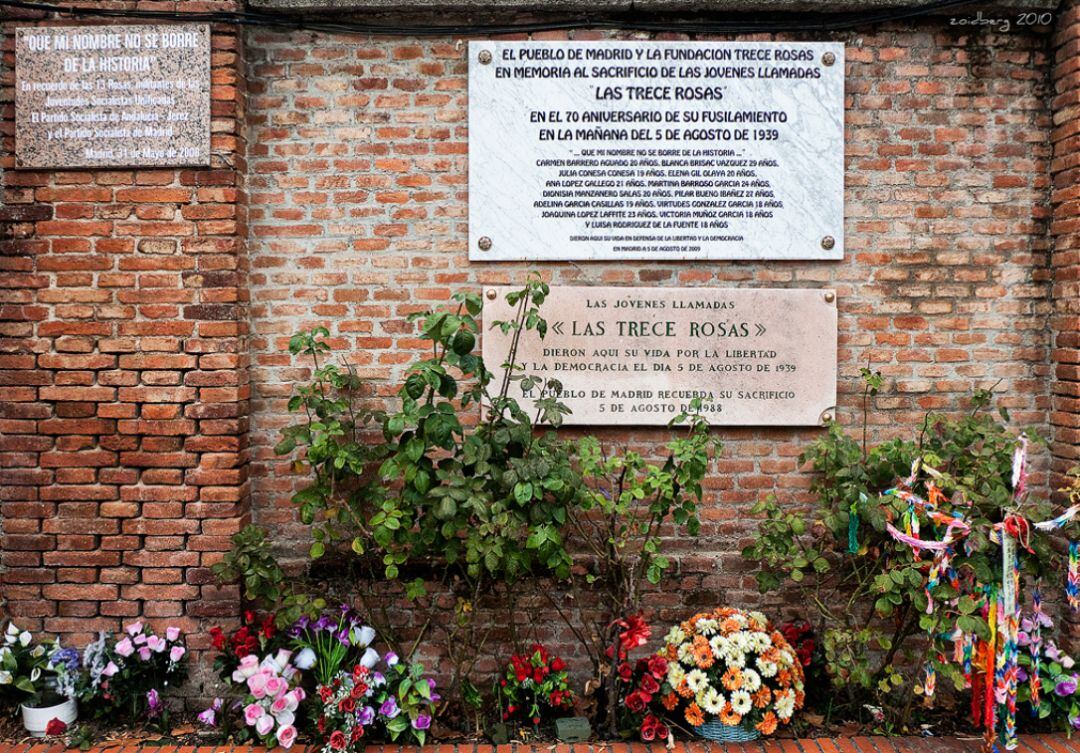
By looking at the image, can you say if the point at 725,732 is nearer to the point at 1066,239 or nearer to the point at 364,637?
the point at 364,637

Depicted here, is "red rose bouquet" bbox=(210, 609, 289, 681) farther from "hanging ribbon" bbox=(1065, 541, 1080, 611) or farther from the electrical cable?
"hanging ribbon" bbox=(1065, 541, 1080, 611)

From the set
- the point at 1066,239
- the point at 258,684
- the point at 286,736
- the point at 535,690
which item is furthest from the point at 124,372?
the point at 1066,239

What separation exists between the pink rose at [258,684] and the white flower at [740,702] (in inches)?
83.5

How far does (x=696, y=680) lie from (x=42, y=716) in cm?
305

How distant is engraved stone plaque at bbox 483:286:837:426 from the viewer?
4.15m

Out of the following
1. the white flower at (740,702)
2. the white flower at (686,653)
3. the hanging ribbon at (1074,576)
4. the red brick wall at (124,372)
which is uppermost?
the red brick wall at (124,372)

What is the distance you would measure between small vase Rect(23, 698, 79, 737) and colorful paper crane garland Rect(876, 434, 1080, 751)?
392 cm

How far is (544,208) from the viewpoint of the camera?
416 centimetres

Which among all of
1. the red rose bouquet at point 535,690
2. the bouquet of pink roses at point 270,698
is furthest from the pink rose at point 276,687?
the red rose bouquet at point 535,690

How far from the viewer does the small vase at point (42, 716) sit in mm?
3805

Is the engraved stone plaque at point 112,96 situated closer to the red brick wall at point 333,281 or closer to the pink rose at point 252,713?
the red brick wall at point 333,281

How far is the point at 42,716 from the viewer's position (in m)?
3.80

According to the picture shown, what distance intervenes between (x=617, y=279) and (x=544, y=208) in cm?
52

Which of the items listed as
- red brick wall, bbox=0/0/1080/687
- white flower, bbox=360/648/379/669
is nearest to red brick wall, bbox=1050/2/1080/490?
red brick wall, bbox=0/0/1080/687
